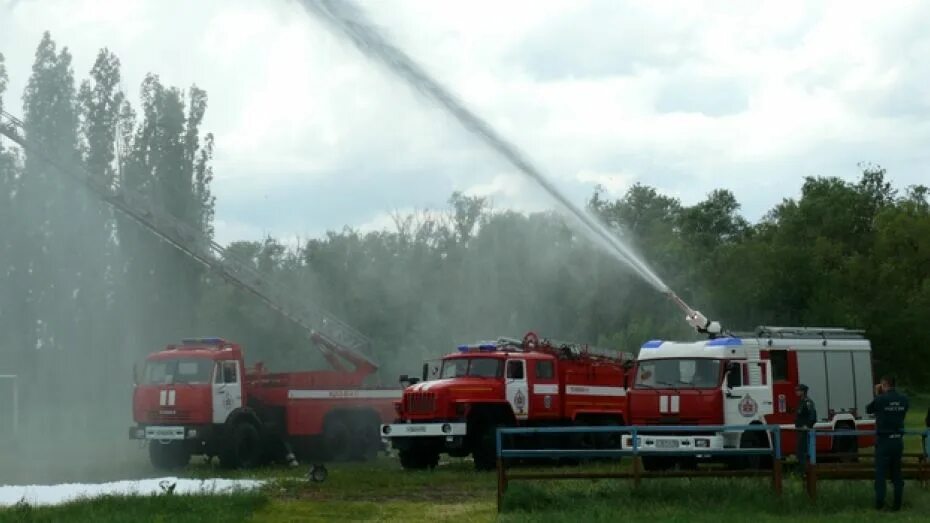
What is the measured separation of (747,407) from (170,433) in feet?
39.4

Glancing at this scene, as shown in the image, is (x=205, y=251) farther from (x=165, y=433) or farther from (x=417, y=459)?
(x=417, y=459)

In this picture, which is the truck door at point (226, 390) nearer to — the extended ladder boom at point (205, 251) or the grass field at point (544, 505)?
the extended ladder boom at point (205, 251)

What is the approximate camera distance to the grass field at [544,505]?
51.0ft

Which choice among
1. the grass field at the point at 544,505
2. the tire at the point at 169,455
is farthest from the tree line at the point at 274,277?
the grass field at the point at 544,505

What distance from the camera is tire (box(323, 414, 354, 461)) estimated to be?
29.5 m

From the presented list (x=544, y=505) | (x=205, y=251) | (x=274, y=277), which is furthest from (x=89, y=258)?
(x=544, y=505)

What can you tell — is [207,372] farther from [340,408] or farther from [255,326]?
[255,326]

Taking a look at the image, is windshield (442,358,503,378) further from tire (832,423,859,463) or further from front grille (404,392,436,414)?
tire (832,423,859,463)

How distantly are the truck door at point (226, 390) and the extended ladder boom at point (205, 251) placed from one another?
411 centimetres

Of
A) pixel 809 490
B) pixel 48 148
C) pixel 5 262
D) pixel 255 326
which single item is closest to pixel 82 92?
pixel 5 262

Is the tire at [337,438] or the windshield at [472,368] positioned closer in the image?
the windshield at [472,368]

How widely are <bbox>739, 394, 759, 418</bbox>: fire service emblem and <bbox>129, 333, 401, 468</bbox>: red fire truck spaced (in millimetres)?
9550

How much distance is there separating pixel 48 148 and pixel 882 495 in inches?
893

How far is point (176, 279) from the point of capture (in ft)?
149
